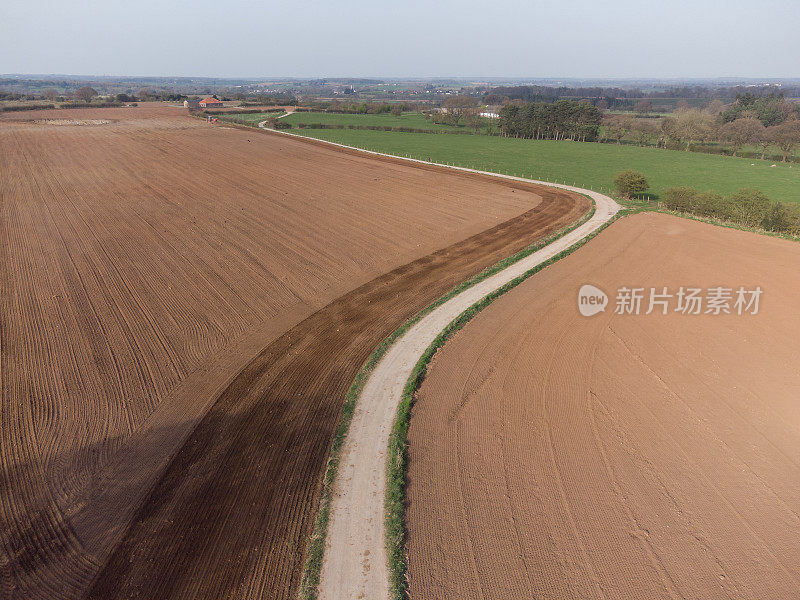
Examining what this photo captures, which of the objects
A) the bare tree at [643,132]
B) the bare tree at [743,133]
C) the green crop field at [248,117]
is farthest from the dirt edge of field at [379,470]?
the green crop field at [248,117]

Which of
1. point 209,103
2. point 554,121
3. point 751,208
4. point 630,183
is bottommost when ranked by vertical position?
point 751,208

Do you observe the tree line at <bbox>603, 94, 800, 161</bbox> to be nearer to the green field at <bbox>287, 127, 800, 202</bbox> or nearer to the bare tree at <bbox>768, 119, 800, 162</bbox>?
the bare tree at <bbox>768, 119, 800, 162</bbox>

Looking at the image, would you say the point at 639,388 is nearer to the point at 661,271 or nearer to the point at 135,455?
the point at 661,271

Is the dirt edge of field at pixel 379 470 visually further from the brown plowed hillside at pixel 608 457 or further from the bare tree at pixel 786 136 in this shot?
the bare tree at pixel 786 136

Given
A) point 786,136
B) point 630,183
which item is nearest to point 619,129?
point 786,136

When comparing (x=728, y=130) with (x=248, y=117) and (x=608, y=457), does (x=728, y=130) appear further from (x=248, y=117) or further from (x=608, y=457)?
(x=248, y=117)

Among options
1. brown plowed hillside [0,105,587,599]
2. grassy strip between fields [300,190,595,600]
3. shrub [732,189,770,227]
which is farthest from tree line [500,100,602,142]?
grassy strip between fields [300,190,595,600]
